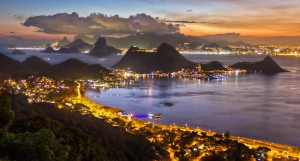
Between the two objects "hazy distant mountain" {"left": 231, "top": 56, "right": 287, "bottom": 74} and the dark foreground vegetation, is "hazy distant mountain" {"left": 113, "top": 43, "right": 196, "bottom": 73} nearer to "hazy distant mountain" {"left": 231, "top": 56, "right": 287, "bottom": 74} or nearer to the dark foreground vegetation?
"hazy distant mountain" {"left": 231, "top": 56, "right": 287, "bottom": 74}

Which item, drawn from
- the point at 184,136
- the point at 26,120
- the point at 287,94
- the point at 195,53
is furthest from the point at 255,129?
the point at 195,53

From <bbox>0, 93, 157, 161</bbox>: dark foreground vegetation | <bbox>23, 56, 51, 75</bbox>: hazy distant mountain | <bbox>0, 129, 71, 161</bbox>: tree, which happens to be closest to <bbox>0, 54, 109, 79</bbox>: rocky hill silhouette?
<bbox>23, 56, 51, 75</bbox>: hazy distant mountain

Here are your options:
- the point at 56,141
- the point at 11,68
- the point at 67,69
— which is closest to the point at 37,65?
the point at 67,69

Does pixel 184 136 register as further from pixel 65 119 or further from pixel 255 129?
pixel 255 129

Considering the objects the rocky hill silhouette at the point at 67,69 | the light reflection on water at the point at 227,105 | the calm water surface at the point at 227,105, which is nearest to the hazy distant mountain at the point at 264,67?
the light reflection on water at the point at 227,105

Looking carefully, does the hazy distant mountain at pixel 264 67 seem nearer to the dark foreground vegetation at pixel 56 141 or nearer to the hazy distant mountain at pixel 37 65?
the hazy distant mountain at pixel 37 65
